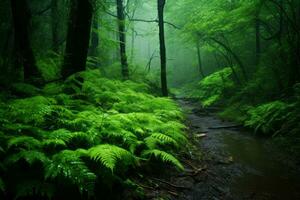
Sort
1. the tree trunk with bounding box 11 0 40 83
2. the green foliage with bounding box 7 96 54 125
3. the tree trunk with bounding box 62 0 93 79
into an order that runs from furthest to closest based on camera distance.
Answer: the tree trunk with bounding box 11 0 40 83
the tree trunk with bounding box 62 0 93 79
the green foliage with bounding box 7 96 54 125

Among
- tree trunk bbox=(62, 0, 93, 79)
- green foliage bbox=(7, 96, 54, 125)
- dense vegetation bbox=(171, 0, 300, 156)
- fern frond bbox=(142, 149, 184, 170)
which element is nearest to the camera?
green foliage bbox=(7, 96, 54, 125)

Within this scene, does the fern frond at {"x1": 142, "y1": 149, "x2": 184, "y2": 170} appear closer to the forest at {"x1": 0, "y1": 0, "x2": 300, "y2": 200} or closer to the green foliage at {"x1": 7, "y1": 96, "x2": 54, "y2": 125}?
the forest at {"x1": 0, "y1": 0, "x2": 300, "y2": 200}

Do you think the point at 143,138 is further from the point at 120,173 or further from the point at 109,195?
the point at 109,195

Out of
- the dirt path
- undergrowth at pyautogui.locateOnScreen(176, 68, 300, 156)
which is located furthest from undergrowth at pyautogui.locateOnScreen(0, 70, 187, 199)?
undergrowth at pyautogui.locateOnScreen(176, 68, 300, 156)

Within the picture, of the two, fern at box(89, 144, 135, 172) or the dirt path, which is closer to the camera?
fern at box(89, 144, 135, 172)

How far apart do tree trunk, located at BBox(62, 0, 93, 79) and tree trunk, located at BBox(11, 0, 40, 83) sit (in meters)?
0.83

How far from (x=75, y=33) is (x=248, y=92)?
28.3ft

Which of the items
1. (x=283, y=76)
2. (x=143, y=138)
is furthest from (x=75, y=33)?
(x=283, y=76)

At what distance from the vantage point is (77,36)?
22.1 ft

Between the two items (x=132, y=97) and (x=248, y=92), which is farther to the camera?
(x=248, y=92)

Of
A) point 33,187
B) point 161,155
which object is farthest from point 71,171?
point 161,155

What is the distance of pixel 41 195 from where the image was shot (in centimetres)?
313

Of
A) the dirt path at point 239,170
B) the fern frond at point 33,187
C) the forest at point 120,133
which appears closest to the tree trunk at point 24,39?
the forest at point 120,133

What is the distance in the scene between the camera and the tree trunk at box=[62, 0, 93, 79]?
6.61m
